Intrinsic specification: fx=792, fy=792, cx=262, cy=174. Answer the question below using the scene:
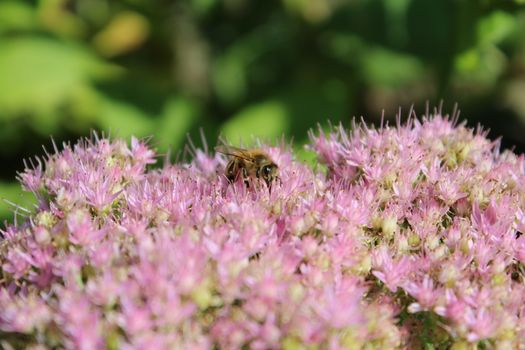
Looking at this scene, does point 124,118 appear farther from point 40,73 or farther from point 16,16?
point 16,16

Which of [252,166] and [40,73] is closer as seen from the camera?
[252,166]

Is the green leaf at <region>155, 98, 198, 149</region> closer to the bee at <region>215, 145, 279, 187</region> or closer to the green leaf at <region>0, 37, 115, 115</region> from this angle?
the green leaf at <region>0, 37, 115, 115</region>

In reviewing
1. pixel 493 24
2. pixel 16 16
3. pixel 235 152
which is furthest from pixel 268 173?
pixel 16 16

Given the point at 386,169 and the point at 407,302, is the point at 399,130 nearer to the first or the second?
the point at 386,169

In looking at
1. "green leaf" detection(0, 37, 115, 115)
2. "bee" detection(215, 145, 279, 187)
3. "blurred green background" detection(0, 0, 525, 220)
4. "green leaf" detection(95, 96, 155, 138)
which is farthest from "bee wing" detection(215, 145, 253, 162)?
"green leaf" detection(0, 37, 115, 115)

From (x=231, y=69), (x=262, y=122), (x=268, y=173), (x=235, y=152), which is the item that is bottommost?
(x=268, y=173)

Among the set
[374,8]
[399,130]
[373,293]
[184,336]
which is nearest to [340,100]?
[374,8]

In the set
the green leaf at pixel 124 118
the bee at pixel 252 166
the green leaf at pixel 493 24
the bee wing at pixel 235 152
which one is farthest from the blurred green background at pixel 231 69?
the bee at pixel 252 166
